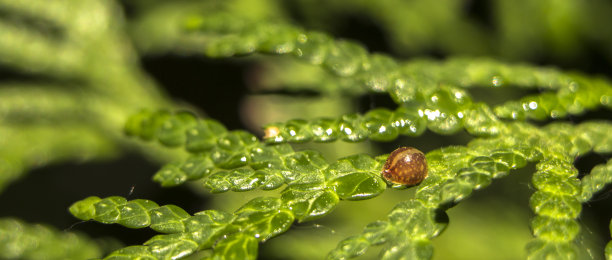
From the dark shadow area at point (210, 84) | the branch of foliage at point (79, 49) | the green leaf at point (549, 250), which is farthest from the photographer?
the dark shadow area at point (210, 84)

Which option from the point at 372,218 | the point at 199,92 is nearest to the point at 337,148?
the point at 372,218

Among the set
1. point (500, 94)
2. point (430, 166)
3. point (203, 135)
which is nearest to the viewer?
point (430, 166)

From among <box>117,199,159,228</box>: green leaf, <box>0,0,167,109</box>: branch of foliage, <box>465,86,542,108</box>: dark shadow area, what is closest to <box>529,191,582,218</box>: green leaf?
<box>117,199,159,228</box>: green leaf

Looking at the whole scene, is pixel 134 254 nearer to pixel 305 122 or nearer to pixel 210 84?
pixel 305 122

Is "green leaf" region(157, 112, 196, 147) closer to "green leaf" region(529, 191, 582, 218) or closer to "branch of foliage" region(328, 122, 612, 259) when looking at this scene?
"branch of foliage" region(328, 122, 612, 259)

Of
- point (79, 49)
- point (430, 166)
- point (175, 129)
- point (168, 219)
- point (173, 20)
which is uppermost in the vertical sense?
point (173, 20)

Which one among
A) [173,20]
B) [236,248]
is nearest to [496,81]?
[236,248]

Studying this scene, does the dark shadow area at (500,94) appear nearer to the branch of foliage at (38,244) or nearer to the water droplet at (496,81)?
the water droplet at (496,81)

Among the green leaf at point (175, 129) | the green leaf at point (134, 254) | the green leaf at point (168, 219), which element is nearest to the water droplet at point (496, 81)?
the green leaf at point (175, 129)
